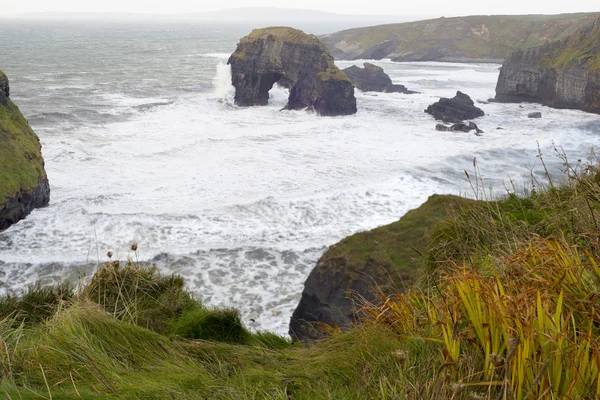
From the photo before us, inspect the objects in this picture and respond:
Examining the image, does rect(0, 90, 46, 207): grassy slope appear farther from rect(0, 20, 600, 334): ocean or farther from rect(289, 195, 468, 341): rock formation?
rect(289, 195, 468, 341): rock formation

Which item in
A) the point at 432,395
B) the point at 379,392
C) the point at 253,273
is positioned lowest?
the point at 253,273

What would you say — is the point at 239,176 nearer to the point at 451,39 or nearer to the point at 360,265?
the point at 360,265

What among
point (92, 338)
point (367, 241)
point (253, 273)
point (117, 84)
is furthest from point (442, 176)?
point (117, 84)

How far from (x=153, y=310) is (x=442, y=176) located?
15.2 metres

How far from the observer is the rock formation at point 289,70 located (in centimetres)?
3475

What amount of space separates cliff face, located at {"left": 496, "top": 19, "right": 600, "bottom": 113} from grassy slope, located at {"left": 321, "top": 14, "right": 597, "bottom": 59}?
43238 mm

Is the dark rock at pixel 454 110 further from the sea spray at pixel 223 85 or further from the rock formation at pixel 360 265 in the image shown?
the rock formation at pixel 360 265

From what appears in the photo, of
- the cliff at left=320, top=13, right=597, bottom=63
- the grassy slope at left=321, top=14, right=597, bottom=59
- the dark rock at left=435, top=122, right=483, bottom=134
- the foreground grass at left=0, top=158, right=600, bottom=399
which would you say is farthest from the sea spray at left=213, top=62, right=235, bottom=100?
the grassy slope at left=321, top=14, right=597, bottom=59

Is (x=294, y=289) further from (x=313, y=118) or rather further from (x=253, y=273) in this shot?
(x=313, y=118)

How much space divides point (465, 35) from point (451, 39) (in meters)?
3.11

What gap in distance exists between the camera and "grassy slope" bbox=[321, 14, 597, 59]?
84.4 metres

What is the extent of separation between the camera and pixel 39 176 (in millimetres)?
15469

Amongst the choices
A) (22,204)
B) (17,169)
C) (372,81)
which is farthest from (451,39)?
(22,204)

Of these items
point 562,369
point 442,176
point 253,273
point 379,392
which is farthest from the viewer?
point 442,176
